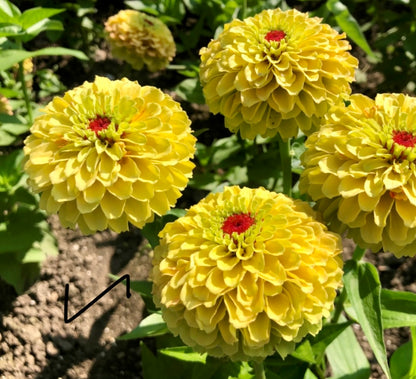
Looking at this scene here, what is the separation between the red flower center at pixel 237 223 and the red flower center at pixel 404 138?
282 millimetres

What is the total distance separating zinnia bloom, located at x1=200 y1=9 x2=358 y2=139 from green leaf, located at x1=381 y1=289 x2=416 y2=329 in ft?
1.29

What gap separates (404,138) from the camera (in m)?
0.95

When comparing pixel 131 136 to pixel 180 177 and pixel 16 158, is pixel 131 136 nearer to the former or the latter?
pixel 180 177

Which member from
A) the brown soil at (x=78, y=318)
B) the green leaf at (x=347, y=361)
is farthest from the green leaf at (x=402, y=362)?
the brown soil at (x=78, y=318)

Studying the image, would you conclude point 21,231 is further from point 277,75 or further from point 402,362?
point 402,362

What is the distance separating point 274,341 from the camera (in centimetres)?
88

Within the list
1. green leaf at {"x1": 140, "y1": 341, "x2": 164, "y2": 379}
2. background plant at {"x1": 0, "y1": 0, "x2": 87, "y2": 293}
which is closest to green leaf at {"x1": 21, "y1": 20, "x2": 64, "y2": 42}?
background plant at {"x1": 0, "y1": 0, "x2": 87, "y2": 293}

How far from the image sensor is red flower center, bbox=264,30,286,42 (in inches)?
43.6

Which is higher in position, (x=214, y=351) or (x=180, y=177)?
(x=180, y=177)

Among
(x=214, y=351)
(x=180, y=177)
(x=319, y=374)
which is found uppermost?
(x=180, y=177)

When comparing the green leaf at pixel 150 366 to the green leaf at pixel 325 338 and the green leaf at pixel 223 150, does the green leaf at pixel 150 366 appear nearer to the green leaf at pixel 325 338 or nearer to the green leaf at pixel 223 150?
the green leaf at pixel 325 338

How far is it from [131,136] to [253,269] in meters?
0.32

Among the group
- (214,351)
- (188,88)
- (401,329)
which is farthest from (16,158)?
(401,329)

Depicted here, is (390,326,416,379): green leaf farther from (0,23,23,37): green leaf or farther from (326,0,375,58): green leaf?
(0,23,23,37): green leaf
